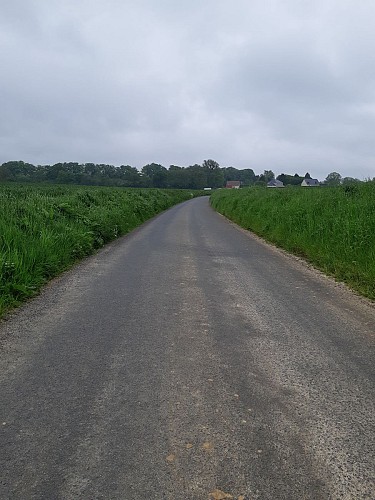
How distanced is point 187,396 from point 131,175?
99037 mm

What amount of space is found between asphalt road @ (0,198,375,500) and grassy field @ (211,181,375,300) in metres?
1.60

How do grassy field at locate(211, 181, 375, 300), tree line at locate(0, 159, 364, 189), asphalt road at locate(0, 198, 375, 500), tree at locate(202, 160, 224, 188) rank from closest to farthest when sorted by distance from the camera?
1. asphalt road at locate(0, 198, 375, 500)
2. grassy field at locate(211, 181, 375, 300)
3. tree line at locate(0, 159, 364, 189)
4. tree at locate(202, 160, 224, 188)

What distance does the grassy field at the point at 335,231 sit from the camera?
754 centimetres

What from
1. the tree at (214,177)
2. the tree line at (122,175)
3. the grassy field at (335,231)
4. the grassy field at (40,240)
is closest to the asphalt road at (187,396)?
the grassy field at (40,240)

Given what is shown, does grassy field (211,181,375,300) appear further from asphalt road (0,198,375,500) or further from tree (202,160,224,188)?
tree (202,160,224,188)

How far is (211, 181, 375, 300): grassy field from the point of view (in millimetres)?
7539

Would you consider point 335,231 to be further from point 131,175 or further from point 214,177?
point 214,177

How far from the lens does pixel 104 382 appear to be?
11.2 feet

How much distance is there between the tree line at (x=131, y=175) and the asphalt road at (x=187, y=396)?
3108 cm

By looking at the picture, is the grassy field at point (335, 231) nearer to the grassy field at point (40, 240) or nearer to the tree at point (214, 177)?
the grassy field at point (40, 240)

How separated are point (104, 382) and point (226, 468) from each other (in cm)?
145

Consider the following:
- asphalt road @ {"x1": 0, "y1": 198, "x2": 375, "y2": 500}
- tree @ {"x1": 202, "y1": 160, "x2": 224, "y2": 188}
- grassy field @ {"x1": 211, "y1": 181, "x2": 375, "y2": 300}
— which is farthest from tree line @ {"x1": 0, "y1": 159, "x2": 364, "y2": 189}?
asphalt road @ {"x1": 0, "y1": 198, "x2": 375, "y2": 500}

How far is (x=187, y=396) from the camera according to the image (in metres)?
3.17

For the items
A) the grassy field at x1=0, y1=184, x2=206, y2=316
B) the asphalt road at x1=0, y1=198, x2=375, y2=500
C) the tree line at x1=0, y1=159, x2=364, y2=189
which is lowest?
the asphalt road at x1=0, y1=198, x2=375, y2=500
